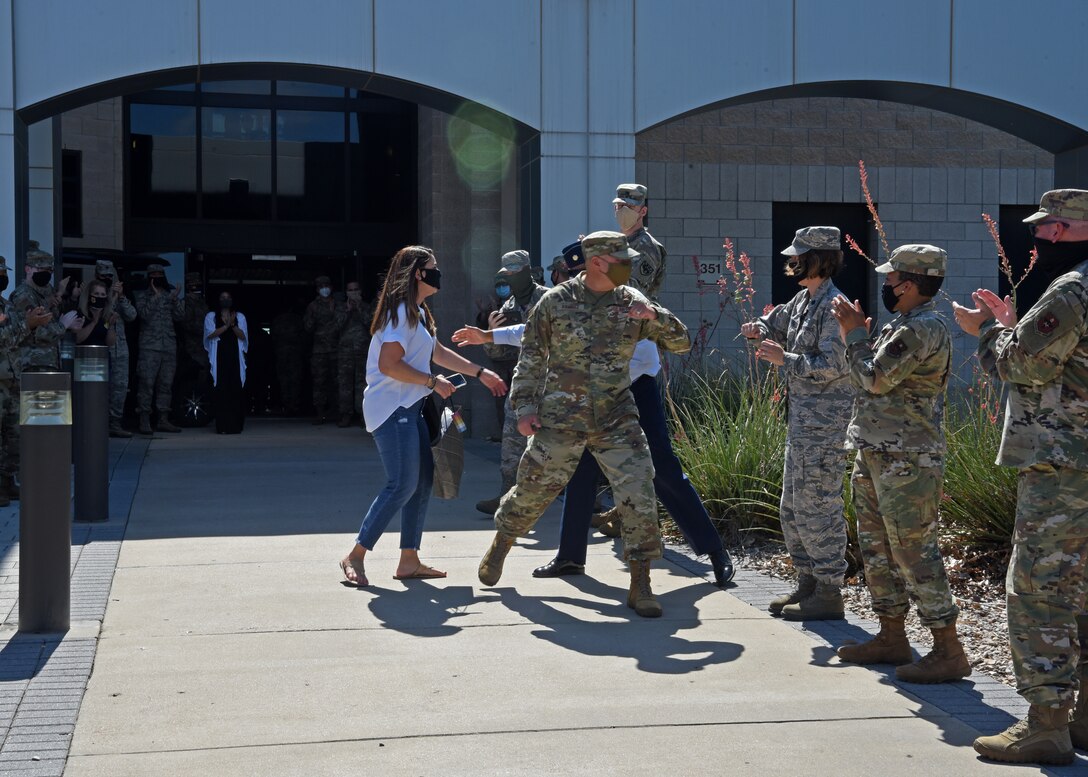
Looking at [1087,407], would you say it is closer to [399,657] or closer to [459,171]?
[399,657]

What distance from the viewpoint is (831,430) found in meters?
6.10

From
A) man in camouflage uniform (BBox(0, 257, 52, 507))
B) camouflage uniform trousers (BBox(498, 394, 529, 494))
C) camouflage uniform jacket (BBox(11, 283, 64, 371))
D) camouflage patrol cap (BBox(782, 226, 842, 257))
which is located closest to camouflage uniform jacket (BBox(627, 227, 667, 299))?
camouflage patrol cap (BBox(782, 226, 842, 257))

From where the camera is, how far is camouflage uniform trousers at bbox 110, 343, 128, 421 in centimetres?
1544

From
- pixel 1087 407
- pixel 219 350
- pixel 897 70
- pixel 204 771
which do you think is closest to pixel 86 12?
pixel 219 350

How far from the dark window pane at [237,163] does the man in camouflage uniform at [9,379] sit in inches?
336

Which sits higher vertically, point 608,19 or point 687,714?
point 608,19

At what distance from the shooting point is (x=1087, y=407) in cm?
423

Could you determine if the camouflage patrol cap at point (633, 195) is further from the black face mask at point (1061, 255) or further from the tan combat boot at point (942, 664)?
the black face mask at point (1061, 255)

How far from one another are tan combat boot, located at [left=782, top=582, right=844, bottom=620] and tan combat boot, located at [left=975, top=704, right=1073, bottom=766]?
75.3 inches

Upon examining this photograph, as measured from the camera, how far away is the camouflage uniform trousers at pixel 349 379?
16.6 metres

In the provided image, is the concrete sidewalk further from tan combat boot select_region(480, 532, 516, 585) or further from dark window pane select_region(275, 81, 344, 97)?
dark window pane select_region(275, 81, 344, 97)

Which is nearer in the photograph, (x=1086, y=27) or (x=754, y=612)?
(x=754, y=612)

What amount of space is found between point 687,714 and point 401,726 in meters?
1.03

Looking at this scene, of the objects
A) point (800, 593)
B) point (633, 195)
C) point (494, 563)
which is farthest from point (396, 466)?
point (800, 593)
